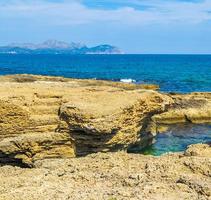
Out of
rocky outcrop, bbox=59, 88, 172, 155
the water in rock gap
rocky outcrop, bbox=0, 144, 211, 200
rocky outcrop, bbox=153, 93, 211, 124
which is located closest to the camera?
rocky outcrop, bbox=0, 144, 211, 200

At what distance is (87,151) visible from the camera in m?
21.4

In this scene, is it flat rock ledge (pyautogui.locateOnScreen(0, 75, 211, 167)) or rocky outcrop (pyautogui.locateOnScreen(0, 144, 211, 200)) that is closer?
rocky outcrop (pyautogui.locateOnScreen(0, 144, 211, 200))

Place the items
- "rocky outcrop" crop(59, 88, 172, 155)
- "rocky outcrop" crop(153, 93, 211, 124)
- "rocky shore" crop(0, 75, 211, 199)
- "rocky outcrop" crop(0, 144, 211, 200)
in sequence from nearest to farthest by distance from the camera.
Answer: "rocky outcrop" crop(0, 144, 211, 200) → "rocky shore" crop(0, 75, 211, 199) → "rocky outcrop" crop(59, 88, 172, 155) → "rocky outcrop" crop(153, 93, 211, 124)

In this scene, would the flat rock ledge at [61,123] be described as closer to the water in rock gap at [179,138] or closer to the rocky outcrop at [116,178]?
the water in rock gap at [179,138]

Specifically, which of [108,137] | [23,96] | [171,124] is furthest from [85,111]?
[171,124]

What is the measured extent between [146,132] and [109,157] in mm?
11976

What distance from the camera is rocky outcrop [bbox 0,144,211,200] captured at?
11750 millimetres

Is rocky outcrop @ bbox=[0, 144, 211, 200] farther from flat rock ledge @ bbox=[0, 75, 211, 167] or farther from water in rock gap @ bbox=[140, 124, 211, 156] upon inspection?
water in rock gap @ bbox=[140, 124, 211, 156]

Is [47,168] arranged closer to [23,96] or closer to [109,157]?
[109,157]

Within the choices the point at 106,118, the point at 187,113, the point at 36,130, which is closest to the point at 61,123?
the point at 36,130

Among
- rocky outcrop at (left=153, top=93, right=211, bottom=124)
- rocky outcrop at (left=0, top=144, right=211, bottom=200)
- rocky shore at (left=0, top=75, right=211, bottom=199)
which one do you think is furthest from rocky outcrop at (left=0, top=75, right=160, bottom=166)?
rocky outcrop at (left=153, top=93, right=211, bottom=124)

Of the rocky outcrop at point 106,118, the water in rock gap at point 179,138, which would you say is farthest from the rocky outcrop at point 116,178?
the water in rock gap at point 179,138

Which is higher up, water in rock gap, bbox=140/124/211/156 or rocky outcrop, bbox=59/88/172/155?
rocky outcrop, bbox=59/88/172/155

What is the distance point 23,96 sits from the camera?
71.4 feet
